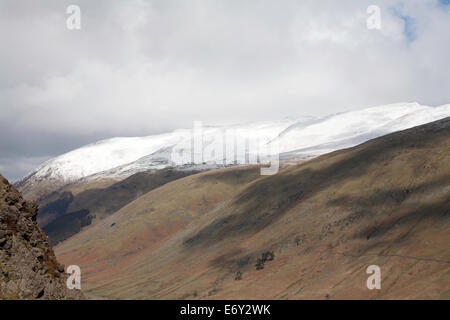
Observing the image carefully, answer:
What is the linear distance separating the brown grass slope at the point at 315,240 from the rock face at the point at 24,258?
152ft

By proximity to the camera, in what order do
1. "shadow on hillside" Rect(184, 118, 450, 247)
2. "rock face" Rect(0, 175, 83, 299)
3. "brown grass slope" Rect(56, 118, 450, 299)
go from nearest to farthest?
"rock face" Rect(0, 175, 83, 299)
"brown grass slope" Rect(56, 118, 450, 299)
"shadow on hillside" Rect(184, 118, 450, 247)

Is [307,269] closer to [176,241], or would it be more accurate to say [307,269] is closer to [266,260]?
[266,260]

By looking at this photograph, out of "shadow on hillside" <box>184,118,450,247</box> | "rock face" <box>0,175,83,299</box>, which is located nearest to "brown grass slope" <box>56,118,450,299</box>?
"shadow on hillside" <box>184,118,450,247</box>

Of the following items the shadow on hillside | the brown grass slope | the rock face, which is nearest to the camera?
the rock face

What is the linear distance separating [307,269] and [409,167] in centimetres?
3399

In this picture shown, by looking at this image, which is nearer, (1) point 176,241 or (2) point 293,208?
(2) point 293,208

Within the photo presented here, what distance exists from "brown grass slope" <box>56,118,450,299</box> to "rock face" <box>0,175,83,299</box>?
46.3m

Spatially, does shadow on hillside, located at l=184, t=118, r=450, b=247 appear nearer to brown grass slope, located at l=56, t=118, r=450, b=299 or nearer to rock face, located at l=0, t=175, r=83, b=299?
brown grass slope, located at l=56, t=118, r=450, b=299

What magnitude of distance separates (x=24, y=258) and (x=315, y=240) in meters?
78.2

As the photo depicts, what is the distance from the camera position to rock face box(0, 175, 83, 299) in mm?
16141

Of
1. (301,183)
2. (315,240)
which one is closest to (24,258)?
(315,240)

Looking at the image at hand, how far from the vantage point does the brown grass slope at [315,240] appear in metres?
68.2
